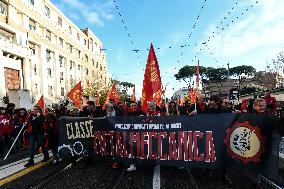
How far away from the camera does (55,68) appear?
50.0 m

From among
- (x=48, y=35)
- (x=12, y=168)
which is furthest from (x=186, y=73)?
(x=12, y=168)

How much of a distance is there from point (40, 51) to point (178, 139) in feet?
134

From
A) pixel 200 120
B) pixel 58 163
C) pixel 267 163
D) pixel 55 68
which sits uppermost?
pixel 55 68

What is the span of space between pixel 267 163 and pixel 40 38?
139 ft

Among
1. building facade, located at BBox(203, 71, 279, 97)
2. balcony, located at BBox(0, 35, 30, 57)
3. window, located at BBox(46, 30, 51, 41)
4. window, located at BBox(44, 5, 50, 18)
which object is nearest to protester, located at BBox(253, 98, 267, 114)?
balcony, located at BBox(0, 35, 30, 57)

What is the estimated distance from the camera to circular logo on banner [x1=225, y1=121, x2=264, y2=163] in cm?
613

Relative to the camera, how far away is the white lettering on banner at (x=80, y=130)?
332 inches

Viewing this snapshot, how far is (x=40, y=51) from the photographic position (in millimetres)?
44469

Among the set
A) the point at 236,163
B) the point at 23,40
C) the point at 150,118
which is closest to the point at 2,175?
the point at 150,118

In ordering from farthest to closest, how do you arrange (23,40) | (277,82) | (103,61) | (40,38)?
(103,61)
(277,82)
(40,38)
(23,40)

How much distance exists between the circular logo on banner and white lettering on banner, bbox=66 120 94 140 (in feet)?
11.8

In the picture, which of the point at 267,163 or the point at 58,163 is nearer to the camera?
the point at 267,163

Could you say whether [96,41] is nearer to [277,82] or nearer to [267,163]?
[277,82]

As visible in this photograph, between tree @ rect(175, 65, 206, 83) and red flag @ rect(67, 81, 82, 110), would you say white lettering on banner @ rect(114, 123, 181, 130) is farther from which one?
tree @ rect(175, 65, 206, 83)
